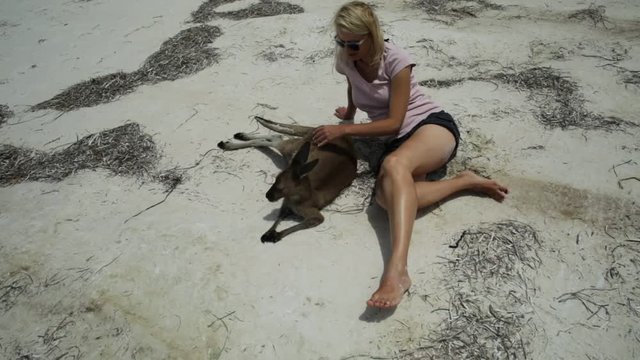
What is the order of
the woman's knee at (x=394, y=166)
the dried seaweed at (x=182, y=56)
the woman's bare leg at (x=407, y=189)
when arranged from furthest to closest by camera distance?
the dried seaweed at (x=182, y=56)
the woman's knee at (x=394, y=166)
the woman's bare leg at (x=407, y=189)

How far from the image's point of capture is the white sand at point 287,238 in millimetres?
2967

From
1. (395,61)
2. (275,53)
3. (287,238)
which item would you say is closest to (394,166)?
(395,61)

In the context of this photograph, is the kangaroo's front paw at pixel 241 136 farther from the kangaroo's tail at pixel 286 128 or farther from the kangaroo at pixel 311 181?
the kangaroo at pixel 311 181

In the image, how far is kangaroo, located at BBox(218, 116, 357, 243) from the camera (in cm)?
364

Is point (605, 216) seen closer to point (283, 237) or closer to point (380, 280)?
point (380, 280)

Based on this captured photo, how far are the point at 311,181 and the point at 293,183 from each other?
0.55ft

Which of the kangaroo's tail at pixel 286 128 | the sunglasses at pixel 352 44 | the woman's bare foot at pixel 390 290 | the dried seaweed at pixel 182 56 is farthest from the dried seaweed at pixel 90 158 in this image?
the woman's bare foot at pixel 390 290

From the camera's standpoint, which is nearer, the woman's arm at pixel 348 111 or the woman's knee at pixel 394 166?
the woman's knee at pixel 394 166

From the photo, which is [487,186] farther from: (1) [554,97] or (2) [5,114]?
(2) [5,114]

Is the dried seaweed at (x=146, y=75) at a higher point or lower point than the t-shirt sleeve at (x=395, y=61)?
lower

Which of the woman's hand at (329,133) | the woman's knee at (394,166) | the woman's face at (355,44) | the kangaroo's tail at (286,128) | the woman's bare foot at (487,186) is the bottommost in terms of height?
the woman's bare foot at (487,186)

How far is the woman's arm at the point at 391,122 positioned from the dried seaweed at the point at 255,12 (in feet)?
15.4

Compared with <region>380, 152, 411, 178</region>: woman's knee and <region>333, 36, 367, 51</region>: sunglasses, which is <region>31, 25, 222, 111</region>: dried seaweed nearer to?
<region>333, 36, 367, 51</region>: sunglasses

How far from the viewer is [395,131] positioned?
11.3ft
